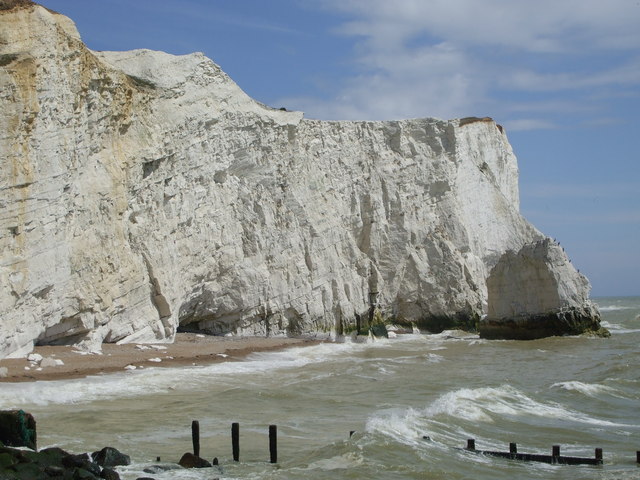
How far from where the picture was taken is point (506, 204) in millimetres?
42031

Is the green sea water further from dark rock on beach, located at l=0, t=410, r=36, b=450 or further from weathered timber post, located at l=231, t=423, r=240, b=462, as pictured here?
dark rock on beach, located at l=0, t=410, r=36, b=450

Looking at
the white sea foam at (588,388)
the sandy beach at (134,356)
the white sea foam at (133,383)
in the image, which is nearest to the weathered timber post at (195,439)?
the white sea foam at (133,383)

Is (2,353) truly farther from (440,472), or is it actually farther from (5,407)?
(440,472)

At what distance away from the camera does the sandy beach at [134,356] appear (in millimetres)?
16406

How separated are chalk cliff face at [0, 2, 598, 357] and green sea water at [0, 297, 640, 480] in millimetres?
3439

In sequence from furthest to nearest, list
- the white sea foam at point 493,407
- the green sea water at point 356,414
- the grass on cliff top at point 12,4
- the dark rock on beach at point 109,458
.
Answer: the grass on cliff top at point 12,4, the white sea foam at point 493,407, the green sea water at point 356,414, the dark rock on beach at point 109,458

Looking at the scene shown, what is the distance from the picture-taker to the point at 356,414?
14609mm

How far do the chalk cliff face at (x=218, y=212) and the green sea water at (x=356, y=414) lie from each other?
3.44m

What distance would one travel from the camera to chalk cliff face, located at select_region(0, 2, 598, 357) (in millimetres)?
18312

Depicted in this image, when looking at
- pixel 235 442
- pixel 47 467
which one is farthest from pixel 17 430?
pixel 235 442

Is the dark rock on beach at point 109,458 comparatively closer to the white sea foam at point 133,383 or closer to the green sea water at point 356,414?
the green sea water at point 356,414

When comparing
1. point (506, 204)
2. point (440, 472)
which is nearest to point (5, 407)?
point (440, 472)

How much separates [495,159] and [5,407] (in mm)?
35210

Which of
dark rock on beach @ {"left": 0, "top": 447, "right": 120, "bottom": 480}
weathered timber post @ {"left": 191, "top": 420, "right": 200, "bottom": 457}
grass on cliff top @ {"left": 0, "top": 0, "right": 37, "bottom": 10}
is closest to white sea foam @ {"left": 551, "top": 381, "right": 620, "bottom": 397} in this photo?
weathered timber post @ {"left": 191, "top": 420, "right": 200, "bottom": 457}
